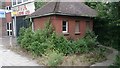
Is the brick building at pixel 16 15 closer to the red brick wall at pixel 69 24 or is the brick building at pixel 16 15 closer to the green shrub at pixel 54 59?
the red brick wall at pixel 69 24

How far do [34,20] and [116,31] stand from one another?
415 inches

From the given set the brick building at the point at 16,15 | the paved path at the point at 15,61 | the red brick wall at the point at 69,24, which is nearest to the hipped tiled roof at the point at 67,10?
the red brick wall at the point at 69,24

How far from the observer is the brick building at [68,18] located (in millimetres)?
15758

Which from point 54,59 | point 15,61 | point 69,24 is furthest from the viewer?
point 69,24

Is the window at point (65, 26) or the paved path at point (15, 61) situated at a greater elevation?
the window at point (65, 26)

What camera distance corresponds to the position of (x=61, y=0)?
17.8 m

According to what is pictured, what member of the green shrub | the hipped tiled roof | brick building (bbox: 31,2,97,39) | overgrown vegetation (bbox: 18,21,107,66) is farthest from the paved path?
the hipped tiled roof

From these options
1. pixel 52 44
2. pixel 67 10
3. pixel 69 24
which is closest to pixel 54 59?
pixel 52 44

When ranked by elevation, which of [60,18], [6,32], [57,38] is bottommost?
[6,32]

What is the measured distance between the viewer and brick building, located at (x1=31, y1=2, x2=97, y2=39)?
1576 centimetres

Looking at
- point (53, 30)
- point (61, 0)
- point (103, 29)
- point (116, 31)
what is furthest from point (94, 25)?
point (116, 31)

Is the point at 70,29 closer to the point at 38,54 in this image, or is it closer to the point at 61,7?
the point at 61,7

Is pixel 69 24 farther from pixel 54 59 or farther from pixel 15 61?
pixel 54 59

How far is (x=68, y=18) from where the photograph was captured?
53.8 feet
